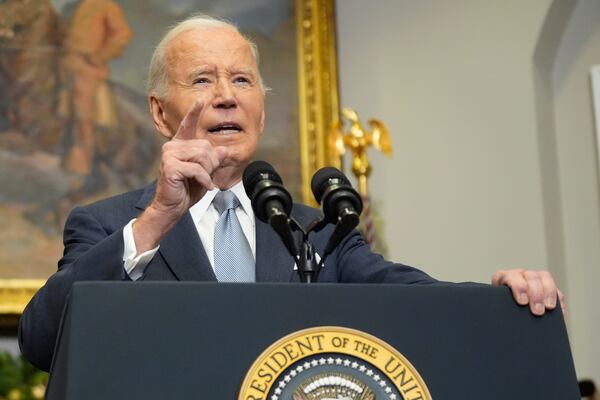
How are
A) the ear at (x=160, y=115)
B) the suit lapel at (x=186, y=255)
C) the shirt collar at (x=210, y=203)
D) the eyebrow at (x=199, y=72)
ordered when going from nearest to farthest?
the suit lapel at (x=186, y=255), the shirt collar at (x=210, y=203), the eyebrow at (x=199, y=72), the ear at (x=160, y=115)

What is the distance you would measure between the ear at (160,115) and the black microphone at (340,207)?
1.07m

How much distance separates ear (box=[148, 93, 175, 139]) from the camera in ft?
11.0

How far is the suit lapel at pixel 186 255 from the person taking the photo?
2750mm

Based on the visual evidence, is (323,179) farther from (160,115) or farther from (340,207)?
(160,115)

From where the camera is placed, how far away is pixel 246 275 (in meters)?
2.86

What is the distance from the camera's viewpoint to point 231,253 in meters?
2.89

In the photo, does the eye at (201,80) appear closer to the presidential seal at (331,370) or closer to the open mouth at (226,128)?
the open mouth at (226,128)

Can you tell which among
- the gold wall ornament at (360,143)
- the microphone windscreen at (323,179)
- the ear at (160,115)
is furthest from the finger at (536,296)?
the gold wall ornament at (360,143)

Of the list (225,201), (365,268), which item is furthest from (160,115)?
(365,268)

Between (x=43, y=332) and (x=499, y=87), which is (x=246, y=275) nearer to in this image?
(x=43, y=332)

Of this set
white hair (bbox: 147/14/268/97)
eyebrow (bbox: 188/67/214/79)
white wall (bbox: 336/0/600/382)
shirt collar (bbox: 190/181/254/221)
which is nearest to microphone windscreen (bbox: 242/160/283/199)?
shirt collar (bbox: 190/181/254/221)

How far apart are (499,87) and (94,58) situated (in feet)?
7.79

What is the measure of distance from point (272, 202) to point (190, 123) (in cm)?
27

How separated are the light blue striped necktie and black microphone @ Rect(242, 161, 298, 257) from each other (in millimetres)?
521
